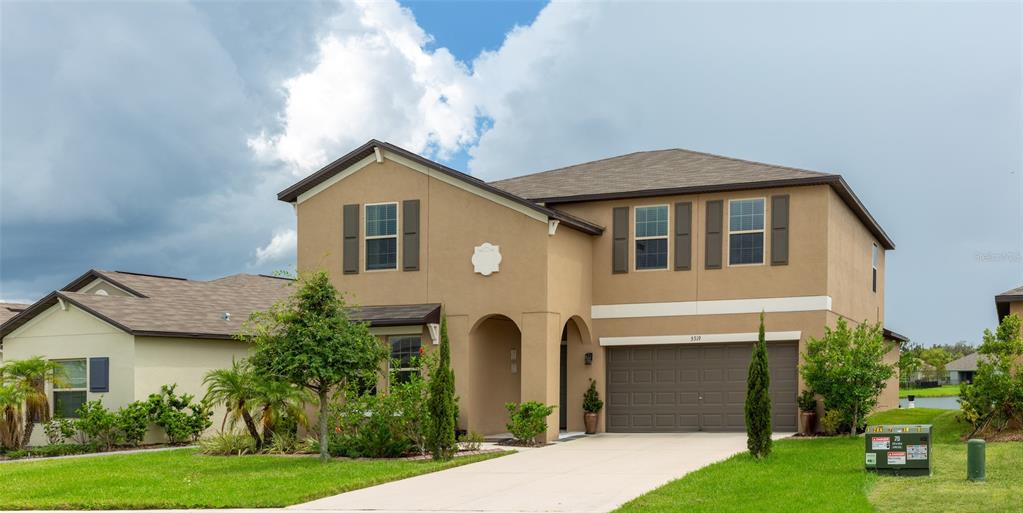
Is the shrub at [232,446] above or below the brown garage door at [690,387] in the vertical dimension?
below

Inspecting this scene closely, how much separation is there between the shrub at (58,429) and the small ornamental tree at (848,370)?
693 inches

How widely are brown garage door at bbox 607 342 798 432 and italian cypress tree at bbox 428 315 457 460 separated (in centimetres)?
769

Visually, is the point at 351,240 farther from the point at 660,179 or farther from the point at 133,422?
the point at 660,179

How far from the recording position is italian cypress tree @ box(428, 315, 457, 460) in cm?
1919

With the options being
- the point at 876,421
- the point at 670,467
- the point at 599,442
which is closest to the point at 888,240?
the point at 876,421

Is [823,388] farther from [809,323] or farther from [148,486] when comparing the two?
[148,486]

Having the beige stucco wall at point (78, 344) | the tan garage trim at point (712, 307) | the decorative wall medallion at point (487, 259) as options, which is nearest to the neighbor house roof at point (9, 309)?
the beige stucco wall at point (78, 344)

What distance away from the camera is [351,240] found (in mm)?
26125

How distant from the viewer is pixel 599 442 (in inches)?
906

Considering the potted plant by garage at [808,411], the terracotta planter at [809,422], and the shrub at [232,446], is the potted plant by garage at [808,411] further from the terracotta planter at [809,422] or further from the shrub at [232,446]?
the shrub at [232,446]

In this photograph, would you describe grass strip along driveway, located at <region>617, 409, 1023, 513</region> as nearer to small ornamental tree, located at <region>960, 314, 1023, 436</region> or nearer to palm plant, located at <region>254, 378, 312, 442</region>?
small ornamental tree, located at <region>960, 314, 1023, 436</region>

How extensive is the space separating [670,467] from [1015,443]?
723 cm

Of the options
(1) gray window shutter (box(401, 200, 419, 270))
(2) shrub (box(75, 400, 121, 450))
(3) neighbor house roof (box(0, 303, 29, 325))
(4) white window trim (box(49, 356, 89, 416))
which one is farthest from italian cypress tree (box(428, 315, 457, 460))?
(3) neighbor house roof (box(0, 303, 29, 325))

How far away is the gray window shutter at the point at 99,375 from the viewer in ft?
86.0
